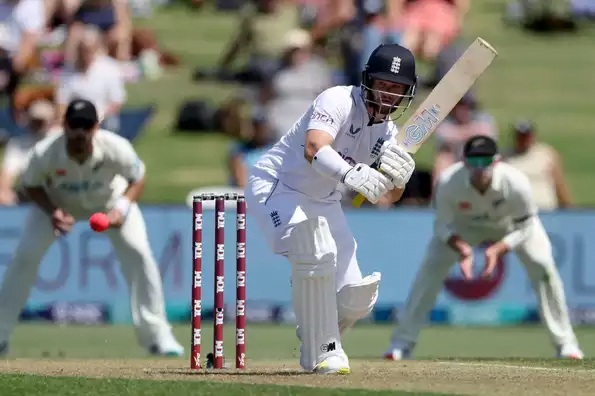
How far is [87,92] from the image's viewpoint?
14375 millimetres

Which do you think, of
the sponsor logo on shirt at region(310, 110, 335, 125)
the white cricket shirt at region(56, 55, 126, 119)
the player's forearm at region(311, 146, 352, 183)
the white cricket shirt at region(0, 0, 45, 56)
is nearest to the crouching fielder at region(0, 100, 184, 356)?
the sponsor logo on shirt at region(310, 110, 335, 125)

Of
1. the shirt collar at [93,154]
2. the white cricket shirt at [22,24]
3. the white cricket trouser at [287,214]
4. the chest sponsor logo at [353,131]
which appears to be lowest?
the white cricket trouser at [287,214]

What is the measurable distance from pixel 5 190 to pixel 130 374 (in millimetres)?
6869

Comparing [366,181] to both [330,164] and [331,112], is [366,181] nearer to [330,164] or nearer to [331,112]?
[330,164]

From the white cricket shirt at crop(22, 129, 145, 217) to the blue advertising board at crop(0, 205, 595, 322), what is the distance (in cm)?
276

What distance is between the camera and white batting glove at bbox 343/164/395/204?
7137 mm

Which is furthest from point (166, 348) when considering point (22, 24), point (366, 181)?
point (22, 24)

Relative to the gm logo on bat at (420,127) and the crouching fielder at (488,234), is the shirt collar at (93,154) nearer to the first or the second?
the crouching fielder at (488,234)

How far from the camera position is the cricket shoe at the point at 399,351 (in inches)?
419

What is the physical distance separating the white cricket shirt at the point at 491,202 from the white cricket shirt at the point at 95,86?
4662mm

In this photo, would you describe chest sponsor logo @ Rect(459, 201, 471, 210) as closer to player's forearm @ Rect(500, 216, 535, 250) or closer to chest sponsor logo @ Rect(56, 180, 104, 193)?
player's forearm @ Rect(500, 216, 535, 250)

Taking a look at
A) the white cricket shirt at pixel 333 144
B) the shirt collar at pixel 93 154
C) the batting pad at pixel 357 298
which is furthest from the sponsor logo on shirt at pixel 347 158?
the shirt collar at pixel 93 154

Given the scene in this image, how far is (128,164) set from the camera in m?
10.4

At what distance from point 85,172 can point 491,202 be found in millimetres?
3172
